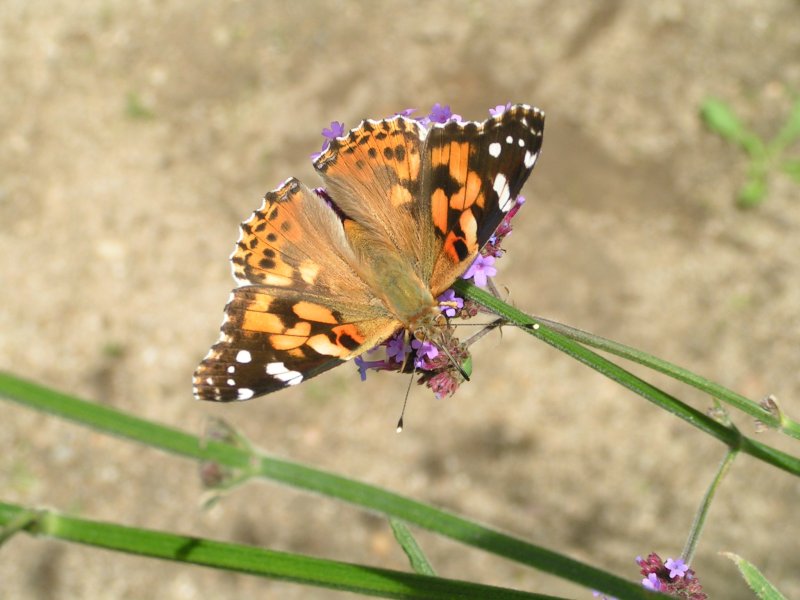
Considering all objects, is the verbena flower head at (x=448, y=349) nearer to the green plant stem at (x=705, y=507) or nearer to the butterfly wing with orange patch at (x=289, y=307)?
the butterfly wing with orange patch at (x=289, y=307)

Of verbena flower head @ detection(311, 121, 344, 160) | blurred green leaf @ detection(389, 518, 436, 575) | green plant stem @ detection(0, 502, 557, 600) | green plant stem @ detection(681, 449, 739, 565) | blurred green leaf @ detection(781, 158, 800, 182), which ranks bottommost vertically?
green plant stem @ detection(0, 502, 557, 600)

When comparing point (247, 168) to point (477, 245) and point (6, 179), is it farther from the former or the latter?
point (477, 245)

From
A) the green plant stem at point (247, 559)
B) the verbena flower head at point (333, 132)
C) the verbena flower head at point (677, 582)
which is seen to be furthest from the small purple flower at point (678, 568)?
the verbena flower head at point (333, 132)

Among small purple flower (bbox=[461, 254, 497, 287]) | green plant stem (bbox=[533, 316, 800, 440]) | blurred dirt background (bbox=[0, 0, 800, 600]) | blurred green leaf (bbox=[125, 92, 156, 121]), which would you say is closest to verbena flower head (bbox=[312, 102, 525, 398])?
small purple flower (bbox=[461, 254, 497, 287])

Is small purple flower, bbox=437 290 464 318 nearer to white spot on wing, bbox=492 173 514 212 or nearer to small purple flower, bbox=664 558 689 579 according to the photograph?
white spot on wing, bbox=492 173 514 212

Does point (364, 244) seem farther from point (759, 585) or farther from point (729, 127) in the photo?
point (729, 127)

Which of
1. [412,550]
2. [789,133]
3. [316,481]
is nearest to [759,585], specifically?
[412,550]
